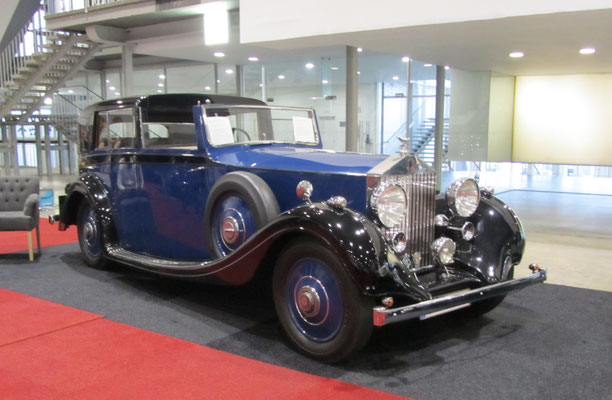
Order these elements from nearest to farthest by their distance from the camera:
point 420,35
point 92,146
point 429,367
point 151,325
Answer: point 429,367, point 151,325, point 92,146, point 420,35

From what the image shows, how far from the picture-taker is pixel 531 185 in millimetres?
12203

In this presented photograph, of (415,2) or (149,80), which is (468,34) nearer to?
(415,2)

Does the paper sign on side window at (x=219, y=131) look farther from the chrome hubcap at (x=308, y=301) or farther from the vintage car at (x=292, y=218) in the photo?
the chrome hubcap at (x=308, y=301)

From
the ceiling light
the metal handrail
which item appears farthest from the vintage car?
the metal handrail

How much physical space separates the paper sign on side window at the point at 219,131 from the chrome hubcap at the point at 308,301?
145cm

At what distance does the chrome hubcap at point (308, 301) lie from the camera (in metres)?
2.82

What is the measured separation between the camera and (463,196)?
135 inches

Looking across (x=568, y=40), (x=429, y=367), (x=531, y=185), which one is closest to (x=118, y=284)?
(x=429, y=367)

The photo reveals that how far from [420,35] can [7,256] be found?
504 centimetres

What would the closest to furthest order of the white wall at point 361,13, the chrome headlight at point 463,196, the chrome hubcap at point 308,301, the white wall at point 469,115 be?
the chrome hubcap at point 308,301 < the chrome headlight at point 463,196 < the white wall at point 361,13 < the white wall at point 469,115

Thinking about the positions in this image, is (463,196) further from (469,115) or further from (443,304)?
(469,115)

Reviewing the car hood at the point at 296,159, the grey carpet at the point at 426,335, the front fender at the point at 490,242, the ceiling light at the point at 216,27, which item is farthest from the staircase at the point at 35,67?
the front fender at the point at 490,242

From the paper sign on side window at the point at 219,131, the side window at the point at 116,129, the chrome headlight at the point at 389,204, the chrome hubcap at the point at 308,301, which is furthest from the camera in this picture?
the side window at the point at 116,129

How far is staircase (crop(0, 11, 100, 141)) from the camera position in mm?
10625
